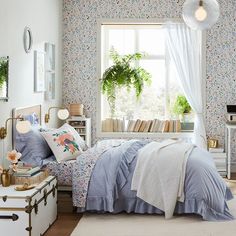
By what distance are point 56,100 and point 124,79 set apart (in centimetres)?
109

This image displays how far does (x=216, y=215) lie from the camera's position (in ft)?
16.0

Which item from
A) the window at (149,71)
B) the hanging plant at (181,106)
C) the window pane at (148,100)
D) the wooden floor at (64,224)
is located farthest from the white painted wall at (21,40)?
the hanging plant at (181,106)

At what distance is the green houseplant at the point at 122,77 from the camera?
7750mm

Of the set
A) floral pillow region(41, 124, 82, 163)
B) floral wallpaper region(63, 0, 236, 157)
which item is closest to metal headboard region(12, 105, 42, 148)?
floral pillow region(41, 124, 82, 163)

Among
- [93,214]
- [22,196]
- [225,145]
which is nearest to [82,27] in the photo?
[225,145]

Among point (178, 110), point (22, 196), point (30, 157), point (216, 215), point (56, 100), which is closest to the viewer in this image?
point (22, 196)

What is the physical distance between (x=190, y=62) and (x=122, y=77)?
1048 mm

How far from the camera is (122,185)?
4.99 meters

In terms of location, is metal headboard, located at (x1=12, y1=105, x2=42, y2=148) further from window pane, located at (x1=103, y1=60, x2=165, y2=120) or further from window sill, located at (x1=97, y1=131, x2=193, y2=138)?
window pane, located at (x1=103, y1=60, x2=165, y2=120)

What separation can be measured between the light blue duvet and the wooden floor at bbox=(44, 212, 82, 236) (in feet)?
0.67

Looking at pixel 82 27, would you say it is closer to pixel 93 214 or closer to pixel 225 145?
pixel 225 145

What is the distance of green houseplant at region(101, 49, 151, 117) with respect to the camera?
775 centimetres

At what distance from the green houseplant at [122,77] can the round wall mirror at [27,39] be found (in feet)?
6.64

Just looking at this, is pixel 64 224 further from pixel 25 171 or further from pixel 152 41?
pixel 152 41
